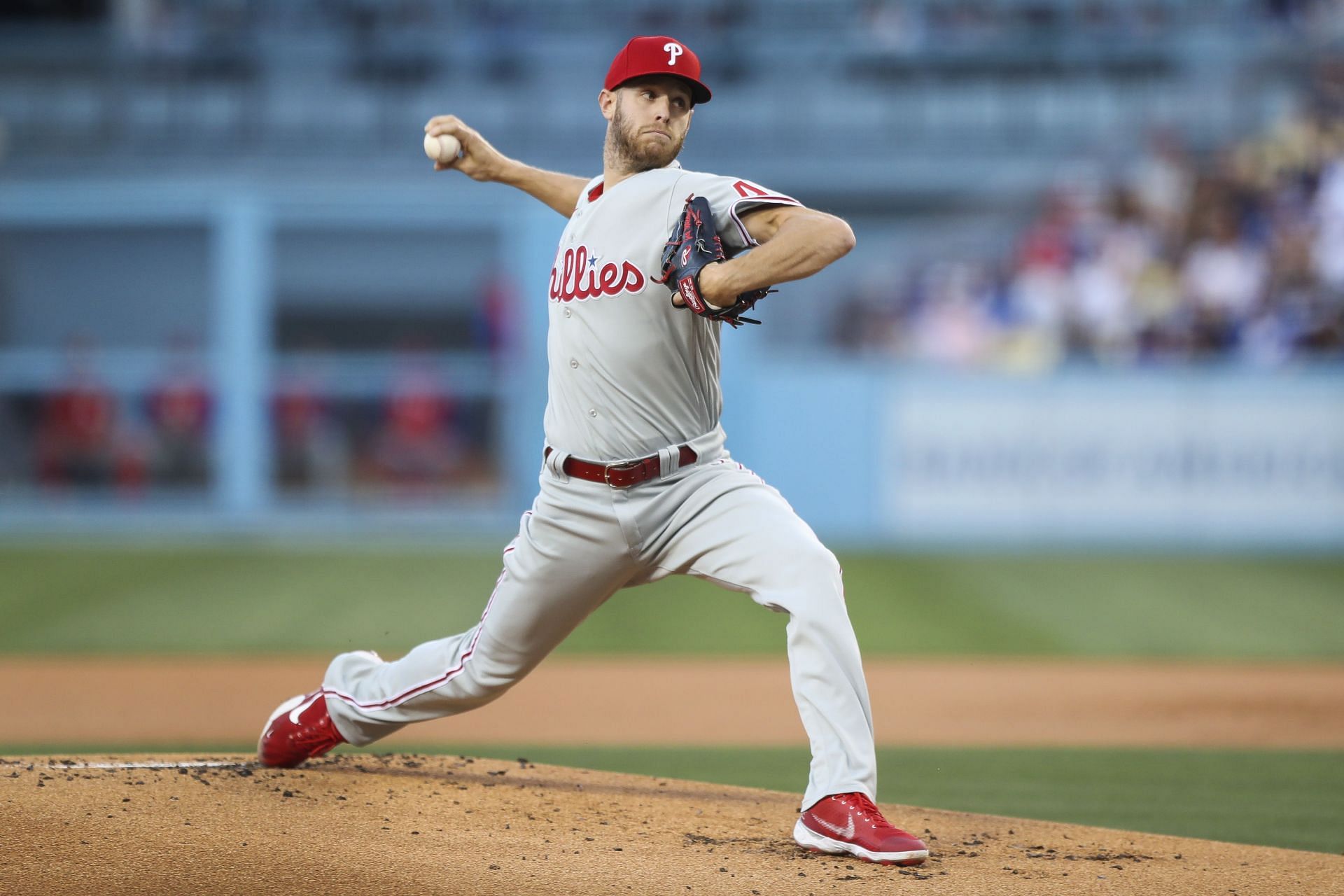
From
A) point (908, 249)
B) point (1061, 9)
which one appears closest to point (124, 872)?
point (908, 249)

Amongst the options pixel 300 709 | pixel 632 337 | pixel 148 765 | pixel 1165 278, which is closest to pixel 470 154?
pixel 632 337

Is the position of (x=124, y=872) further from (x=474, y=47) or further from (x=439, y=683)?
(x=474, y=47)

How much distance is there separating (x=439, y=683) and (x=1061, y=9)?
55.0 ft

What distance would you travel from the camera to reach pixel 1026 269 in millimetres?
14461

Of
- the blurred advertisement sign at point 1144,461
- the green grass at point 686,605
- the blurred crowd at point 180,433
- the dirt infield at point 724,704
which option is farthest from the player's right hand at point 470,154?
the blurred crowd at point 180,433

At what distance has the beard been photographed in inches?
163

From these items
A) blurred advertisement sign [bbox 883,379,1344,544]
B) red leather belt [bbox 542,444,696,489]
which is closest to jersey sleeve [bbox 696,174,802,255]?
red leather belt [bbox 542,444,696,489]

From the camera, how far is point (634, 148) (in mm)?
4164

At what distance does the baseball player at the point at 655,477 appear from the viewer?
3781 mm

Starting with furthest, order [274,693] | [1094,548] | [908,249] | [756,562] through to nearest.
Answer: [908,249], [1094,548], [274,693], [756,562]

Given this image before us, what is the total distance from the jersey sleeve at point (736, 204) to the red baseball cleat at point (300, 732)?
1.75m

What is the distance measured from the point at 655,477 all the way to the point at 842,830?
1002 millimetres

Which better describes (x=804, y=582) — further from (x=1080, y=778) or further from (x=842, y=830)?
(x=1080, y=778)

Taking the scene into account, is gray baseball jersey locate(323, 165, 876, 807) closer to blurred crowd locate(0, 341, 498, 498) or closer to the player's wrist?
the player's wrist
